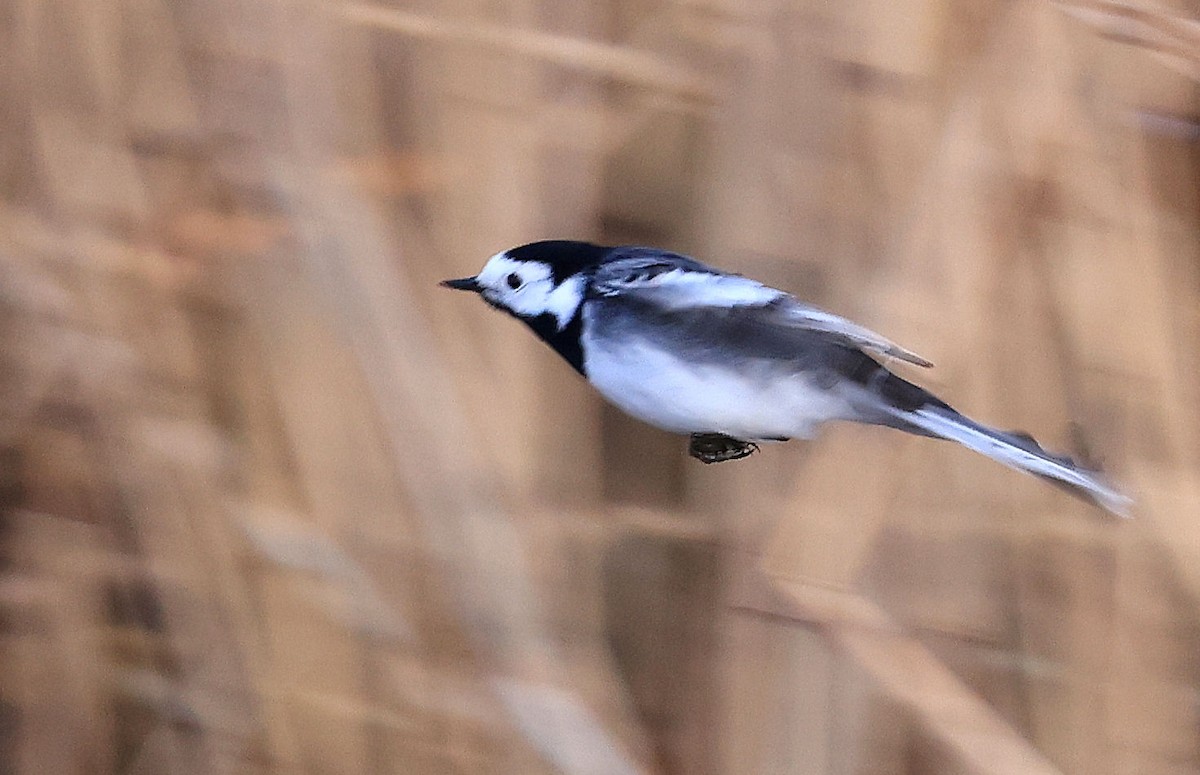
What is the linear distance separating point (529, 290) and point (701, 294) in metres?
0.07

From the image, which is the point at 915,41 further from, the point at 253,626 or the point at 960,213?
the point at 253,626

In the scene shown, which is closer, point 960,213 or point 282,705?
point 960,213

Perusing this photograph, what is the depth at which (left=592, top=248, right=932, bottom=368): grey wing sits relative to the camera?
Answer: 0.39 m

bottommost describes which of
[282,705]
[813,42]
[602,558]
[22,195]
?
[282,705]

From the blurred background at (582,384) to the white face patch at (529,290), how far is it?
87 millimetres

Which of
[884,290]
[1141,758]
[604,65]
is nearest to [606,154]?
[604,65]

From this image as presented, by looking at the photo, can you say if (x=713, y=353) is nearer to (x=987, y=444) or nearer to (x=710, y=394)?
(x=710, y=394)

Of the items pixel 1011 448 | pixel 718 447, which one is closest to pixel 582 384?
pixel 718 447

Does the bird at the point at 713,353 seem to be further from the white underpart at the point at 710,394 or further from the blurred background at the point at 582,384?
the blurred background at the point at 582,384

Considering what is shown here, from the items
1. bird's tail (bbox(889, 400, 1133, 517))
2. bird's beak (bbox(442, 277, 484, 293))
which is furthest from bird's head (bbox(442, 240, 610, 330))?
bird's tail (bbox(889, 400, 1133, 517))

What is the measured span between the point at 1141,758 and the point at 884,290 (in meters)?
0.28

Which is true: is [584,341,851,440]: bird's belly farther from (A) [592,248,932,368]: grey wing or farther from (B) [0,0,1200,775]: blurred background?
(B) [0,0,1200,775]: blurred background

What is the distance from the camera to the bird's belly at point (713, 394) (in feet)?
1.22

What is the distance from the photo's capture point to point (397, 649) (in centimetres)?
58
